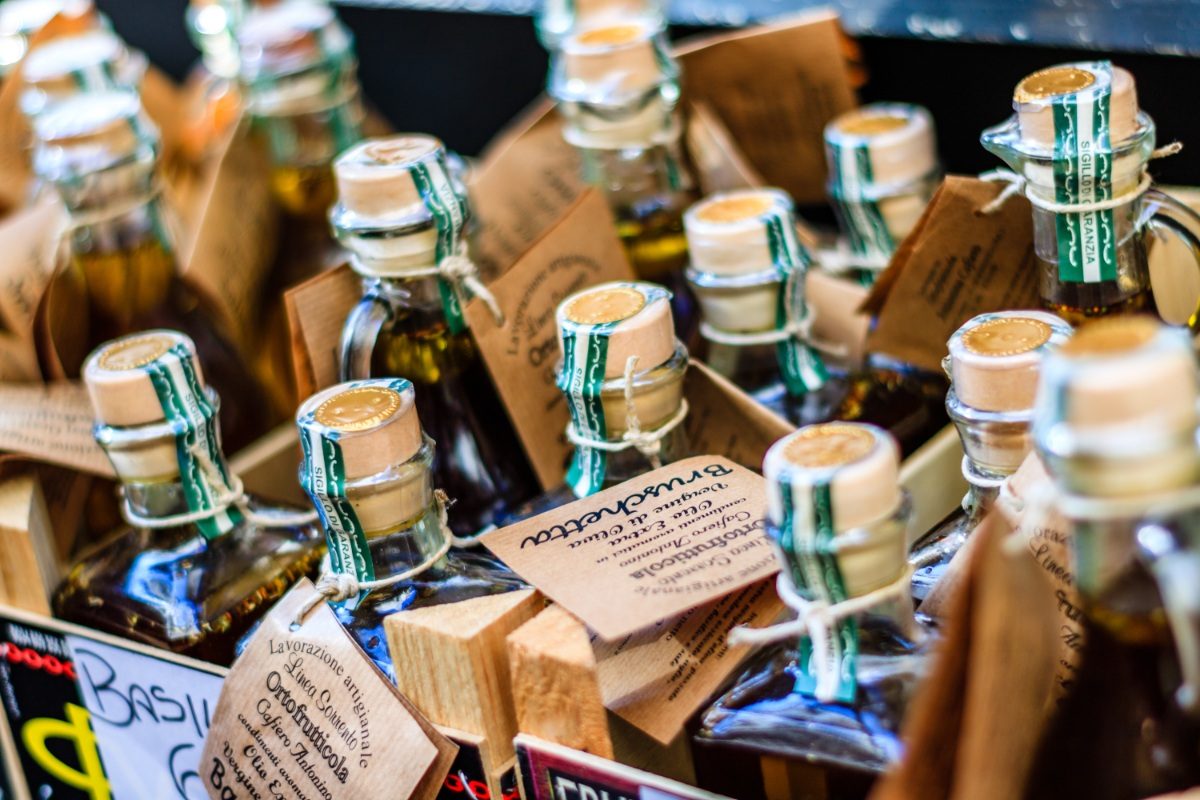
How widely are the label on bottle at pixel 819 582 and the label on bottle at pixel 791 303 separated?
24cm

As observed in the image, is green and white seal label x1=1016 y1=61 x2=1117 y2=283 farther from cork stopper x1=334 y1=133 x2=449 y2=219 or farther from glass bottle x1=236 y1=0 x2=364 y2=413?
glass bottle x1=236 y1=0 x2=364 y2=413

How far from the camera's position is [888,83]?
3.16ft

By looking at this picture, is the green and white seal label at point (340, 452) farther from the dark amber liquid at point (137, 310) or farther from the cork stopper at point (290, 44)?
the cork stopper at point (290, 44)

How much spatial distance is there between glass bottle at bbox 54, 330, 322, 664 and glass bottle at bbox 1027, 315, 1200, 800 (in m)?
0.41

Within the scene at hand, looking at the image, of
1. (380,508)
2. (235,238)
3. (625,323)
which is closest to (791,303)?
(625,323)

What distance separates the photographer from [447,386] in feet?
2.51

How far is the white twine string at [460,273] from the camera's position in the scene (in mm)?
723

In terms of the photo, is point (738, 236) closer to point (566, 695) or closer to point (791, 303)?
point (791, 303)

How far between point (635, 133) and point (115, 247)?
357 mm

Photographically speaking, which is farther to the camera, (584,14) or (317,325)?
(584,14)

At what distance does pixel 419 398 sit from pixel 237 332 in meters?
0.25

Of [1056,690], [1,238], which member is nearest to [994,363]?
[1056,690]

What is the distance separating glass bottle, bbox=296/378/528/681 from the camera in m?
0.59

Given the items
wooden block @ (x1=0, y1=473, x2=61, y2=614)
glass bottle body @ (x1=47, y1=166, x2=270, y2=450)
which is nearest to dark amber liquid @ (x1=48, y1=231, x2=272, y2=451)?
glass bottle body @ (x1=47, y1=166, x2=270, y2=450)
